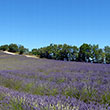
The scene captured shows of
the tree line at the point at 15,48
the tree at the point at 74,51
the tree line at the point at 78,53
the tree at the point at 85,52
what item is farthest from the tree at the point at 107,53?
the tree line at the point at 15,48

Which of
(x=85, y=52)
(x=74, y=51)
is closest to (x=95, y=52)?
(x=85, y=52)

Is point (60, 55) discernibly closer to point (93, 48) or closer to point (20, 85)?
point (93, 48)

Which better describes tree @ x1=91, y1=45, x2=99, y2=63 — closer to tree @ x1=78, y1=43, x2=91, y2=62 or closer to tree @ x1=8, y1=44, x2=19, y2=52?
tree @ x1=78, y1=43, x2=91, y2=62

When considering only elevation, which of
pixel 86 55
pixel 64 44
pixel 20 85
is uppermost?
pixel 64 44

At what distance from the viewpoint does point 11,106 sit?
192cm

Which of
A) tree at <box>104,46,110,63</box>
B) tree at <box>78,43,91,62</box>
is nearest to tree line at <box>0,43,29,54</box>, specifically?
tree at <box>78,43,91,62</box>

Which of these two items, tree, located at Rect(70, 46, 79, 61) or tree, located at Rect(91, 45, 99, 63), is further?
tree, located at Rect(70, 46, 79, 61)

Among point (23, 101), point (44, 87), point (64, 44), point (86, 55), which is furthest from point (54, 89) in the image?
point (64, 44)

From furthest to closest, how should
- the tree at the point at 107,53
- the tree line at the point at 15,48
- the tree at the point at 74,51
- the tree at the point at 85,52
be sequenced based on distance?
the tree line at the point at 15,48, the tree at the point at 74,51, the tree at the point at 85,52, the tree at the point at 107,53

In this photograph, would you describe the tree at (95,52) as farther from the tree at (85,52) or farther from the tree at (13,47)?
the tree at (13,47)

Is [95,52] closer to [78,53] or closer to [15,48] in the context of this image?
[78,53]

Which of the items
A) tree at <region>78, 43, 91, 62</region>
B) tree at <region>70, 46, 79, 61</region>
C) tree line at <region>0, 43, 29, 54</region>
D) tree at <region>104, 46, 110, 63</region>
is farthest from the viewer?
tree line at <region>0, 43, 29, 54</region>

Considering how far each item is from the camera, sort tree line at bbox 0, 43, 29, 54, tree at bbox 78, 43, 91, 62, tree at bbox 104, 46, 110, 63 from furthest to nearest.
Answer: tree line at bbox 0, 43, 29, 54 < tree at bbox 78, 43, 91, 62 < tree at bbox 104, 46, 110, 63

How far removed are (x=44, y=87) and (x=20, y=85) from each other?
0.82 meters
